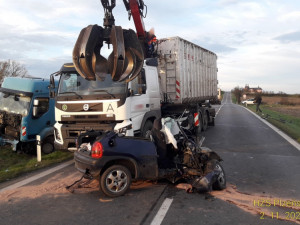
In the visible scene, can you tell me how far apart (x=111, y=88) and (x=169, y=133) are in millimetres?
2567

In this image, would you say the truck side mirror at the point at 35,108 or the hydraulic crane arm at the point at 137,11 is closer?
the hydraulic crane arm at the point at 137,11

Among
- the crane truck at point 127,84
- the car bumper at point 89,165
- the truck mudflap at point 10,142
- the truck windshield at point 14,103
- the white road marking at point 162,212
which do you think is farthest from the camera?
the truck windshield at point 14,103

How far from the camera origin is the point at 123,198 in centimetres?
504

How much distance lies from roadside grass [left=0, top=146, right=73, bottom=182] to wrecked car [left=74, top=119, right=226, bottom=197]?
2.47 m

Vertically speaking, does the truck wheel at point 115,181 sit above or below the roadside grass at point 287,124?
above

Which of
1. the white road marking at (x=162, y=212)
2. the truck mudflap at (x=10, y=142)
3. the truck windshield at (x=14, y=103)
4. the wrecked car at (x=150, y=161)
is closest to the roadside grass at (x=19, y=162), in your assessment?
the truck mudflap at (x=10, y=142)

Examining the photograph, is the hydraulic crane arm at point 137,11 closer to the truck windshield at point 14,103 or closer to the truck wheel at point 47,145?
the truck windshield at point 14,103

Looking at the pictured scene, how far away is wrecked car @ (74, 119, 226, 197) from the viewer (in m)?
5.05

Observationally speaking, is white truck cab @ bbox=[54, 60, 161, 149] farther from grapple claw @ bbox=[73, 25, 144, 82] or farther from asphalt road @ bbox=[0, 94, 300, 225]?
grapple claw @ bbox=[73, 25, 144, 82]

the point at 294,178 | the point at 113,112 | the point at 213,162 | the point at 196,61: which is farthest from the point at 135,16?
the point at 294,178

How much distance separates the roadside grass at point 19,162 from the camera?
23.1 ft

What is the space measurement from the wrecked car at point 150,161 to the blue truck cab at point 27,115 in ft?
17.7

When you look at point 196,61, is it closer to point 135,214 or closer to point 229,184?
point 229,184

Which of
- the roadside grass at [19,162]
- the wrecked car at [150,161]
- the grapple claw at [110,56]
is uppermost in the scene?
the grapple claw at [110,56]
